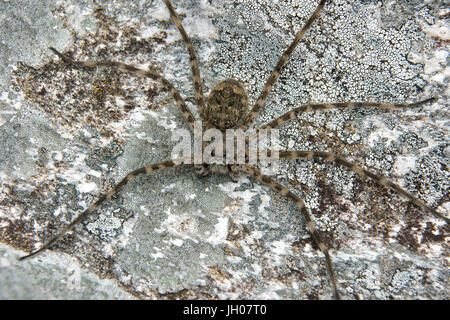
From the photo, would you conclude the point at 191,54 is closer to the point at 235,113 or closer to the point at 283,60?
the point at 235,113

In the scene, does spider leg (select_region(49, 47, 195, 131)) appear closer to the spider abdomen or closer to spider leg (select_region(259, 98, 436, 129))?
the spider abdomen

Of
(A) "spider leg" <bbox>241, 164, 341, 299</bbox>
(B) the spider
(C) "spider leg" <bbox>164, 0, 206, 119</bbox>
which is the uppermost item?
(C) "spider leg" <bbox>164, 0, 206, 119</bbox>

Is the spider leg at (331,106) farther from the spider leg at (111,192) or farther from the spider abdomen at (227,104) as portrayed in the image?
the spider leg at (111,192)

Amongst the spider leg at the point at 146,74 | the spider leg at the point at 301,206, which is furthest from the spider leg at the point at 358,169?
the spider leg at the point at 146,74

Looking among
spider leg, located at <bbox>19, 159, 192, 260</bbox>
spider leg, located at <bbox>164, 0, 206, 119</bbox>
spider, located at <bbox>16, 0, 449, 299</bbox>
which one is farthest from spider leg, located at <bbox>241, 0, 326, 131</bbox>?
spider leg, located at <bbox>19, 159, 192, 260</bbox>

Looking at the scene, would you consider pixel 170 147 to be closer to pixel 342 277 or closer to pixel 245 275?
pixel 245 275

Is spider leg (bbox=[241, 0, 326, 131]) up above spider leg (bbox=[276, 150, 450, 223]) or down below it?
above

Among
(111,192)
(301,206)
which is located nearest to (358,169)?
(301,206)
